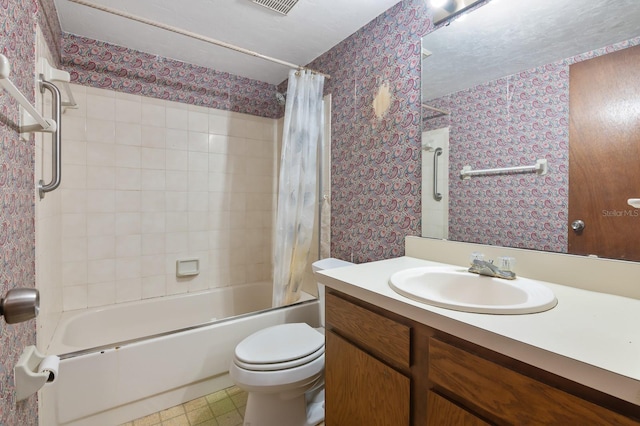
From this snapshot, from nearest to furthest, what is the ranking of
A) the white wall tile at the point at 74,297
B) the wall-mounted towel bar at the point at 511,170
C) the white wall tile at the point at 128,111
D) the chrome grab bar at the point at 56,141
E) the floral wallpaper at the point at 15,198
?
the floral wallpaper at the point at 15,198, the wall-mounted towel bar at the point at 511,170, the chrome grab bar at the point at 56,141, the white wall tile at the point at 74,297, the white wall tile at the point at 128,111

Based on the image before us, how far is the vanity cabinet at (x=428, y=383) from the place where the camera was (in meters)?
0.53

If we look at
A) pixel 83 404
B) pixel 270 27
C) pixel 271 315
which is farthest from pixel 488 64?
pixel 83 404

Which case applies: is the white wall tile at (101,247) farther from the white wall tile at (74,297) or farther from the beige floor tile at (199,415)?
the beige floor tile at (199,415)

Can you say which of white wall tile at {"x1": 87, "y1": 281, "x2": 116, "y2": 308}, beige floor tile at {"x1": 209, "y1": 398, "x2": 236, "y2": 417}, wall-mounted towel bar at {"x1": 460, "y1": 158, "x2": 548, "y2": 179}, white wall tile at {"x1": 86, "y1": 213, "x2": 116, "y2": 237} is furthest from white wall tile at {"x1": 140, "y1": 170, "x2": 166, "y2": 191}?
wall-mounted towel bar at {"x1": 460, "y1": 158, "x2": 548, "y2": 179}

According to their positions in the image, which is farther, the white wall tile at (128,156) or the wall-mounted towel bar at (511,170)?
the white wall tile at (128,156)

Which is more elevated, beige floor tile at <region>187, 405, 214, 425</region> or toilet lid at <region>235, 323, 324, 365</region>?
toilet lid at <region>235, 323, 324, 365</region>

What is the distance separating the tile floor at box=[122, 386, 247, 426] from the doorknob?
1.75 m

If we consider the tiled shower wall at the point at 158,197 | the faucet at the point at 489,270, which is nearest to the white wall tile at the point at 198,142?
the tiled shower wall at the point at 158,197

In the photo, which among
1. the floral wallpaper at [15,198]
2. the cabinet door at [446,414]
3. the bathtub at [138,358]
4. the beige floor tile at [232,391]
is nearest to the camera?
the cabinet door at [446,414]

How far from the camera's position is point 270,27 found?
71.9 inches

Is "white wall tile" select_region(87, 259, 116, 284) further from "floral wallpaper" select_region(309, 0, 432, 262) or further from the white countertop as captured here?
the white countertop

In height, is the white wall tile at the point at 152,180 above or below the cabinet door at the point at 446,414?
above

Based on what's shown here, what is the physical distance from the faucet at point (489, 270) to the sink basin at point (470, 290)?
14mm

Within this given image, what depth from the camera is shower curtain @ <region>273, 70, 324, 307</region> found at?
1.97 m
